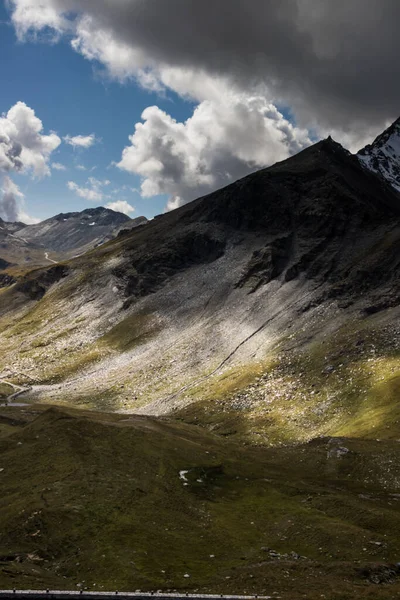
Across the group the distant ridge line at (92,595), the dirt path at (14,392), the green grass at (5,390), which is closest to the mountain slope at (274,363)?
the dirt path at (14,392)

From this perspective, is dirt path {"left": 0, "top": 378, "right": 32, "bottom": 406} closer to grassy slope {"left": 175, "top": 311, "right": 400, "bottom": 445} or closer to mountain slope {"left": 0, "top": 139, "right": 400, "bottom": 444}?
mountain slope {"left": 0, "top": 139, "right": 400, "bottom": 444}

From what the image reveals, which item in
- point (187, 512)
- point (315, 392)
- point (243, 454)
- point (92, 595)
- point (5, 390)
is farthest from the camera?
point (5, 390)

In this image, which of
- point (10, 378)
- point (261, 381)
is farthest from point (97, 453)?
point (10, 378)

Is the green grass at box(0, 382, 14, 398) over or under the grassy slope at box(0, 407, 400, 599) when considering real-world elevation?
over

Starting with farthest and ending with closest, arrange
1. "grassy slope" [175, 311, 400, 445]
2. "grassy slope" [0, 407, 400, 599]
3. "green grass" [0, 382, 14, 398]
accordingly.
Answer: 1. "green grass" [0, 382, 14, 398]
2. "grassy slope" [175, 311, 400, 445]
3. "grassy slope" [0, 407, 400, 599]

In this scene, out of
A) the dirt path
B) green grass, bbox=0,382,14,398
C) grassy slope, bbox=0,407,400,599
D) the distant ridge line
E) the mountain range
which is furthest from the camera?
green grass, bbox=0,382,14,398

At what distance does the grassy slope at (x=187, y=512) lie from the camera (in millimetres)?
42469

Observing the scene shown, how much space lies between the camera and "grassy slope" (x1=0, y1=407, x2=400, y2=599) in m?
42.5

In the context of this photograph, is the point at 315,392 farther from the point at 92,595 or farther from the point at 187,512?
the point at 92,595

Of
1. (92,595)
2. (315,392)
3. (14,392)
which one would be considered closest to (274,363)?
(315,392)

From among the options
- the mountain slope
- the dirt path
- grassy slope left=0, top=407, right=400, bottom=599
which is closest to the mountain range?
grassy slope left=0, top=407, right=400, bottom=599

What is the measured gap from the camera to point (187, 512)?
60.4m

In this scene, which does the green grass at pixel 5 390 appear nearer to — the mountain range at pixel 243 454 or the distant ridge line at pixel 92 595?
the mountain range at pixel 243 454

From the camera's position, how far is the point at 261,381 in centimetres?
13350
